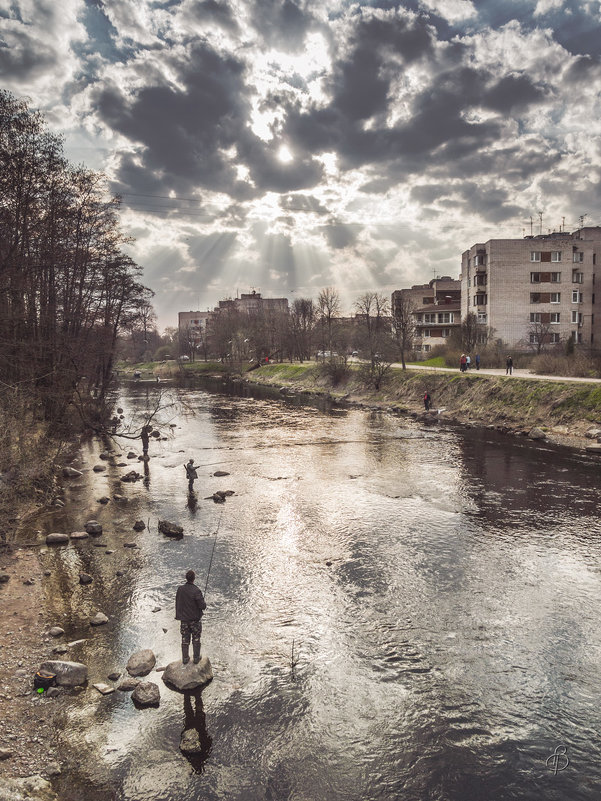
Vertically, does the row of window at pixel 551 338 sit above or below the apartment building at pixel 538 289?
below

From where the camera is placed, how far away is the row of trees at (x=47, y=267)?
68.1 ft

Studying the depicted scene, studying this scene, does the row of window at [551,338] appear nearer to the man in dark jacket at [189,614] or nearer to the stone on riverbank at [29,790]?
the man in dark jacket at [189,614]

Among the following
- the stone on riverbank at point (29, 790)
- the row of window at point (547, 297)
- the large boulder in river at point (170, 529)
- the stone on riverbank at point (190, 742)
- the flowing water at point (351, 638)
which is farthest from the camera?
the row of window at point (547, 297)

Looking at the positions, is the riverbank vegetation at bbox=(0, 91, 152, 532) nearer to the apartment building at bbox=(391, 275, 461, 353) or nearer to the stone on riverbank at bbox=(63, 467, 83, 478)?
the stone on riverbank at bbox=(63, 467, 83, 478)

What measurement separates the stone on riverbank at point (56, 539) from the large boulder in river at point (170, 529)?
330cm

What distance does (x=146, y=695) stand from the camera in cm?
942

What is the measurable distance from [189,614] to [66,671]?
265 centimetres

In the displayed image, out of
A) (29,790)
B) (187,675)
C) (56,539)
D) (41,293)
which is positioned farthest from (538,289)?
(29,790)

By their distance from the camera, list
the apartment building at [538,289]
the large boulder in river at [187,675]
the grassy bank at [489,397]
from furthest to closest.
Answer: the apartment building at [538,289] < the grassy bank at [489,397] < the large boulder in river at [187,675]

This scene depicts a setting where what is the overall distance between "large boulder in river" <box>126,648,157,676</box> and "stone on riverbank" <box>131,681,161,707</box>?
24.7 inches

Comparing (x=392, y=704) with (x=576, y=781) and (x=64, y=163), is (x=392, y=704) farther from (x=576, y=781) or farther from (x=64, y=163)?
(x=64, y=163)

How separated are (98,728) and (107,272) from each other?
3323 centimetres

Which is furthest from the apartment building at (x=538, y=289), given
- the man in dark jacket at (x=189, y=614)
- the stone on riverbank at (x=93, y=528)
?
the man in dark jacket at (x=189, y=614)

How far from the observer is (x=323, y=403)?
58938mm
